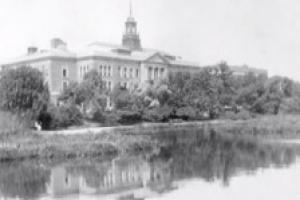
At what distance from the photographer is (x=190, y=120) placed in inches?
2090

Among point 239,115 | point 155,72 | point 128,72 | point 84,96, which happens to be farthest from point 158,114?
point 155,72

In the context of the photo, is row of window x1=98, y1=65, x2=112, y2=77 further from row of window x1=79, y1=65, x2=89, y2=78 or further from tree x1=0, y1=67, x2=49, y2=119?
tree x1=0, y1=67, x2=49, y2=119

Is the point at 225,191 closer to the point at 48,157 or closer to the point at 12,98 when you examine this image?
the point at 48,157

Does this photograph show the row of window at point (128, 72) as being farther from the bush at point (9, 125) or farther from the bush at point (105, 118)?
the bush at point (9, 125)

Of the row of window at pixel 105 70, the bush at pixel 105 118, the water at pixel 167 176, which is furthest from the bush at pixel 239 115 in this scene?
the water at pixel 167 176

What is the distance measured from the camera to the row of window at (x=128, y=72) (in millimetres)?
61247

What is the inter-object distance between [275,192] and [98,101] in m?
29.6

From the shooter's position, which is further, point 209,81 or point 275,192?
point 209,81

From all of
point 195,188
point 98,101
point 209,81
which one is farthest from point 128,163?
point 209,81

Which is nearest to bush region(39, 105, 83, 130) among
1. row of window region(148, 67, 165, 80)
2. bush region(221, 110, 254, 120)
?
bush region(221, 110, 254, 120)

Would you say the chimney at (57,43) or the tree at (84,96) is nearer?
the tree at (84,96)

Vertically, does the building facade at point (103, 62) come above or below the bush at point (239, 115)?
above

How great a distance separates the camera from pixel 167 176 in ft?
64.5

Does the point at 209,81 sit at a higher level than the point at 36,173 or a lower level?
higher
